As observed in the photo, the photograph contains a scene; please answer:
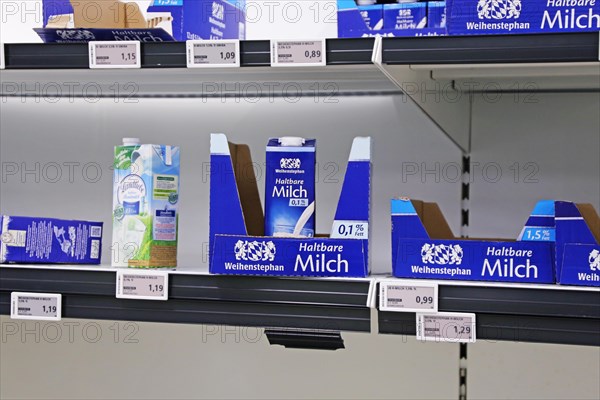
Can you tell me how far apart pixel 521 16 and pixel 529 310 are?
542mm

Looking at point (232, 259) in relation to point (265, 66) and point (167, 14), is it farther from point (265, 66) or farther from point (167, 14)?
point (167, 14)

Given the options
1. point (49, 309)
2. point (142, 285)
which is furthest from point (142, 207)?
point (49, 309)

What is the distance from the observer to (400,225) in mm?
1678

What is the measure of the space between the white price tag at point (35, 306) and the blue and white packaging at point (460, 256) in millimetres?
674

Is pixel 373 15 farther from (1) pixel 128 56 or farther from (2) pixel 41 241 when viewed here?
(2) pixel 41 241

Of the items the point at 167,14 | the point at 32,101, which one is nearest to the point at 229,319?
the point at 167,14

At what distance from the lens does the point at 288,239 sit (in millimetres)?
1631

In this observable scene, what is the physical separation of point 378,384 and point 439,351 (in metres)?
0.19

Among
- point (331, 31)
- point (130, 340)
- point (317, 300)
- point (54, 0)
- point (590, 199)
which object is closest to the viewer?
point (317, 300)

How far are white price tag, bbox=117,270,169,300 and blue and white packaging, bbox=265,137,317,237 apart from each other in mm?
235

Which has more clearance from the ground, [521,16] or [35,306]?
[521,16]

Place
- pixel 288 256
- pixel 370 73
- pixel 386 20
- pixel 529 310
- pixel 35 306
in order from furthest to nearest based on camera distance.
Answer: pixel 370 73 < pixel 386 20 < pixel 35 306 < pixel 288 256 < pixel 529 310

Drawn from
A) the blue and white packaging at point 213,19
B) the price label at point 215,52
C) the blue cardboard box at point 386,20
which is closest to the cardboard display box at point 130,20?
the blue and white packaging at point 213,19

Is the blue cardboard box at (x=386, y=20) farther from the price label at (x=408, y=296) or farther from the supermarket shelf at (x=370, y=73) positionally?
the price label at (x=408, y=296)
